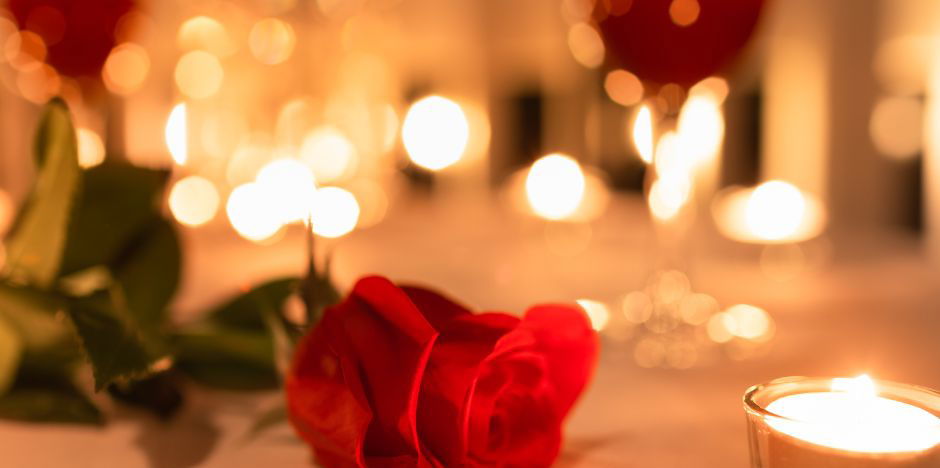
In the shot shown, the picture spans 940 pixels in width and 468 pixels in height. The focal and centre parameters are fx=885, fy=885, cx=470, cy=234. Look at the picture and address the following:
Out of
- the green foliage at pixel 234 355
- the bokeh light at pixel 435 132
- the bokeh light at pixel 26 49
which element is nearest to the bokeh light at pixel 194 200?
the bokeh light at pixel 26 49

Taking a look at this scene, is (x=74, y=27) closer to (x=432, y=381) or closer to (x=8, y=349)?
(x=8, y=349)

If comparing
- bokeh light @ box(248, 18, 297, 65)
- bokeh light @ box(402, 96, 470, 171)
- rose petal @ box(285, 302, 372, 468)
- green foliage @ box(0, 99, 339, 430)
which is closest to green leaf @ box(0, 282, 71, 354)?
green foliage @ box(0, 99, 339, 430)

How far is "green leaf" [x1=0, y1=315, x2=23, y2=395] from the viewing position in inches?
15.1

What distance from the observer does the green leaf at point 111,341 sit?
1.05 feet

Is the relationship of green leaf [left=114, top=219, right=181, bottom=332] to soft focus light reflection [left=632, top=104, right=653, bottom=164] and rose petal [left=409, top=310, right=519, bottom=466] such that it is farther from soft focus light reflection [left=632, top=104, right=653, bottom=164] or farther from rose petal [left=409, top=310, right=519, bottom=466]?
soft focus light reflection [left=632, top=104, right=653, bottom=164]

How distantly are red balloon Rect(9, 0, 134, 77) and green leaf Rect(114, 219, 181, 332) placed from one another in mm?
299

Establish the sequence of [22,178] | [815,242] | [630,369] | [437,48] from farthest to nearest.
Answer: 1. [437,48]
2. [22,178]
3. [815,242]
4. [630,369]

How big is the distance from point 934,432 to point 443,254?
0.75 m

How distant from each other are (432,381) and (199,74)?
1587mm

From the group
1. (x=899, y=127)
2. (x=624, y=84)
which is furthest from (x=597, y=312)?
(x=899, y=127)

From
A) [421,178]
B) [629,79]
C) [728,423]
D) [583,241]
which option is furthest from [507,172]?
[728,423]

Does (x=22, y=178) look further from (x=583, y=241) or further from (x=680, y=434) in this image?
(x=680, y=434)

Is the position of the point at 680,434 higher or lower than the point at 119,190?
lower

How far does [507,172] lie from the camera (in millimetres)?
3572
